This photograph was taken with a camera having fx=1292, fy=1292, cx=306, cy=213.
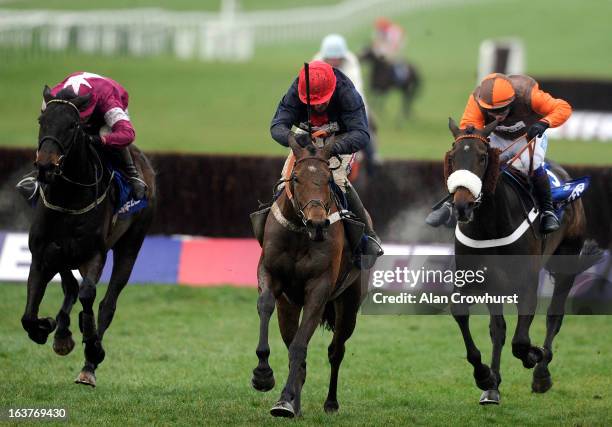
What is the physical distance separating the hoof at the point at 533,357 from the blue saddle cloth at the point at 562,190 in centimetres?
123

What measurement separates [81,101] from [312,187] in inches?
76.0

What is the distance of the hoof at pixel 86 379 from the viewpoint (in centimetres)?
938

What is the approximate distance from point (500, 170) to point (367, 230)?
1.05 meters

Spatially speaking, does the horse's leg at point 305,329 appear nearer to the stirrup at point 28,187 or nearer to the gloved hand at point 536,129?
the gloved hand at point 536,129

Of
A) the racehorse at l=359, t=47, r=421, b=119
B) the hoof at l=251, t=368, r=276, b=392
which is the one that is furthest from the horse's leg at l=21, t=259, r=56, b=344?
the racehorse at l=359, t=47, r=421, b=119

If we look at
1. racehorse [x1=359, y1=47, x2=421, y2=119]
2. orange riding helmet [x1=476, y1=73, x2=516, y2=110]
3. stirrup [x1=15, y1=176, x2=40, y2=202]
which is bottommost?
racehorse [x1=359, y1=47, x2=421, y2=119]

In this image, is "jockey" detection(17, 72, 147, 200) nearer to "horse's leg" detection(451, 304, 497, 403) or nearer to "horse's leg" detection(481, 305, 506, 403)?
"horse's leg" detection(451, 304, 497, 403)

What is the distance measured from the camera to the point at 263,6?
5025 cm

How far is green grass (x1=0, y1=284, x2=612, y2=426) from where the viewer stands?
895 cm

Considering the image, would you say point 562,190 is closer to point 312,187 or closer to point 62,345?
point 312,187

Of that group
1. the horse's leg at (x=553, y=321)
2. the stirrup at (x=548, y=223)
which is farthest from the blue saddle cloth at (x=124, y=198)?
the horse's leg at (x=553, y=321)

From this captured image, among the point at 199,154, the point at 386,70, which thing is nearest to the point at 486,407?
the point at 199,154

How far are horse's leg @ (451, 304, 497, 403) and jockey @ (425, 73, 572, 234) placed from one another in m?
0.70

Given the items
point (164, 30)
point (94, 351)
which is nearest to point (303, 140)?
point (94, 351)
